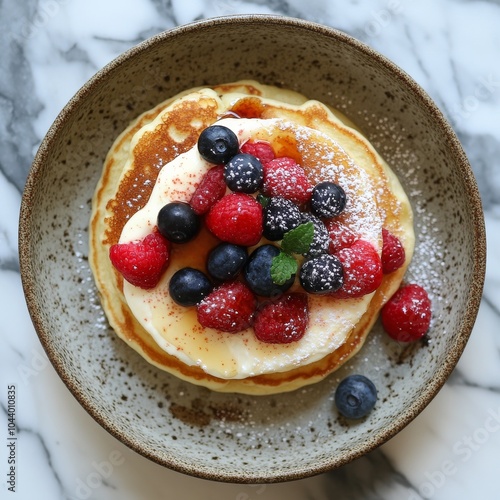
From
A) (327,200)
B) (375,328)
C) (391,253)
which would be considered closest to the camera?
(327,200)

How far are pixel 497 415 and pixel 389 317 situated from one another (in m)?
0.51

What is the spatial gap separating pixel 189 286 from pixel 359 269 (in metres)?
0.47

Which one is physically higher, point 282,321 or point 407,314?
point 407,314

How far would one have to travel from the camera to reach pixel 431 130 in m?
2.09

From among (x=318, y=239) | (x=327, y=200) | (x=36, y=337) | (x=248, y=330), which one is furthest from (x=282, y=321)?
(x=36, y=337)

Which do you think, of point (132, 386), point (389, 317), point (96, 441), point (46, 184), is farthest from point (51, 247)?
point (389, 317)

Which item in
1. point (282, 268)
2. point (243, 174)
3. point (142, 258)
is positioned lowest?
point (142, 258)

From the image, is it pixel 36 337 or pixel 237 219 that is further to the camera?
pixel 36 337

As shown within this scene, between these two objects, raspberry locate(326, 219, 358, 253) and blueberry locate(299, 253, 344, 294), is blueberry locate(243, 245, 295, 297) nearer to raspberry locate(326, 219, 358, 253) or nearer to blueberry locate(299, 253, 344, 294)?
blueberry locate(299, 253, 344, 294)

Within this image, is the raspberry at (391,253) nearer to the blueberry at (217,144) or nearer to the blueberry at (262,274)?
the blueberry at (262,274)

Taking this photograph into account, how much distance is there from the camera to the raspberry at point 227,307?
1834 millimetres

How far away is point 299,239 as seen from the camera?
1.79m

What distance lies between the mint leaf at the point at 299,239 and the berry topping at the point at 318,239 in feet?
0.10

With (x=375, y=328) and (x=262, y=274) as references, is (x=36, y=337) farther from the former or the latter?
(x=375, y=328)
